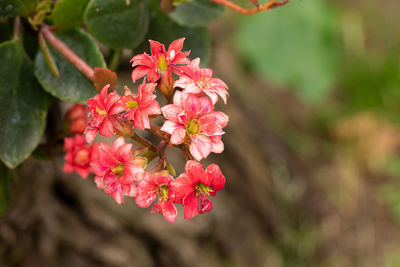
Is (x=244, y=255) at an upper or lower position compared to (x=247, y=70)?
Result: lower

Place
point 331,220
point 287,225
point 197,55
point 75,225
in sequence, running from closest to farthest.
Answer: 1. point 197,55
2. point 75,225
3. point 287,225
4. point 331,220

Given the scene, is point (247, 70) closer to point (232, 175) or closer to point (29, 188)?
point (232, 175)

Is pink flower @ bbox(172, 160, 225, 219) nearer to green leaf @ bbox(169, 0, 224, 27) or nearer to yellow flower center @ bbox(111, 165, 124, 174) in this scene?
yellow flower center @ bbox(111, 165, 124, 174)

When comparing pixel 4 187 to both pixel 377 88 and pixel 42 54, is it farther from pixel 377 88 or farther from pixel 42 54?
pixel 377 88

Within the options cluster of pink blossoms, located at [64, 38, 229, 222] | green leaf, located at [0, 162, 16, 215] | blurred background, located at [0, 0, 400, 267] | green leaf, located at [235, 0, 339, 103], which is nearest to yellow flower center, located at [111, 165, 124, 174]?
cluster of pink blossoms, located at [64, 38, 229, 222]

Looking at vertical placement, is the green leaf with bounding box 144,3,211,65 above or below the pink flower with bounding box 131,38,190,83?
below

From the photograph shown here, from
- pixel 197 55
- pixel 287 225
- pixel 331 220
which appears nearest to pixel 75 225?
pixel 197 55

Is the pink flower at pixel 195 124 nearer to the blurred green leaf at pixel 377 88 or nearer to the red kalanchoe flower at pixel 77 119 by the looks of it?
the red kalanchoe flower at pixel 77 119

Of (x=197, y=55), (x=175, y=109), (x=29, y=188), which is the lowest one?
(x=29, y=188)
